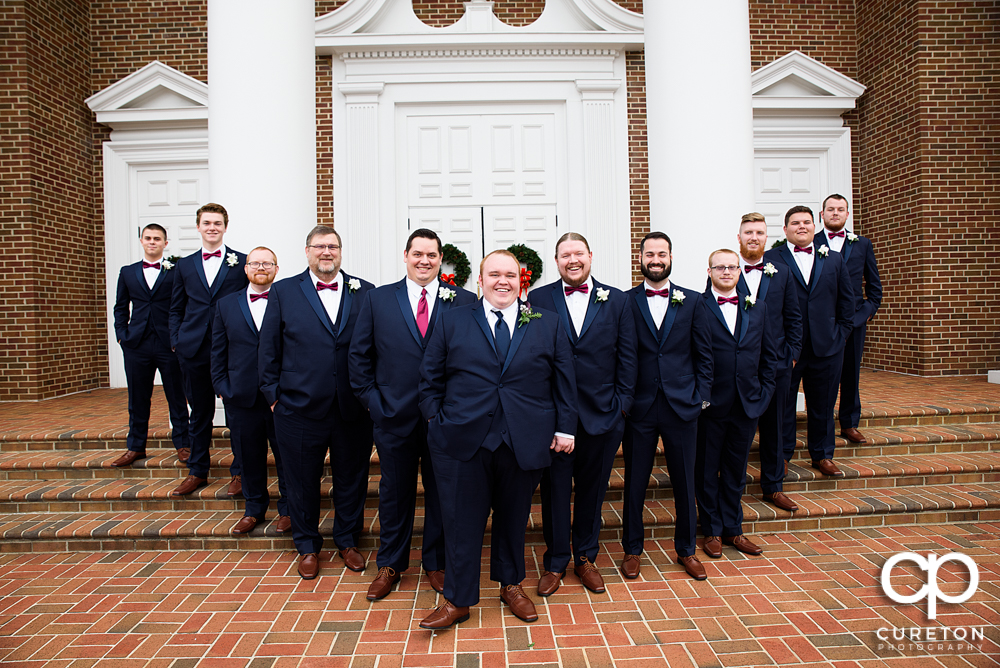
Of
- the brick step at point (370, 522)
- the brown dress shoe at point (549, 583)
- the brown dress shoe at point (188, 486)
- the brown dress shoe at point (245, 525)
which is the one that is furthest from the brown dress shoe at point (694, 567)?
the brown dress shoe at point (188, 486)

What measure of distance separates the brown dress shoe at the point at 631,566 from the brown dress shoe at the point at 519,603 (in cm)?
73

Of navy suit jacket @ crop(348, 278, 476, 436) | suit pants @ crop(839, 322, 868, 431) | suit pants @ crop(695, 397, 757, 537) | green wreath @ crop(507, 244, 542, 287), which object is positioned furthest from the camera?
green wreath @ crop(507, 244, 542, 287)

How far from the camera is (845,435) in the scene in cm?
517

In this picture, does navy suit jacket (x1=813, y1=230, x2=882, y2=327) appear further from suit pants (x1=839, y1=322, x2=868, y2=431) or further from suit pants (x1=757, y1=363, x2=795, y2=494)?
suit pants (x1=757, y1=363, x2=795, y2=494)

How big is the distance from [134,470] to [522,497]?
3680 millimetres

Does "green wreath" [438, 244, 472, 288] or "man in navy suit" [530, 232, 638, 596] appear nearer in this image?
"man in navy suit" [530, 232, 638, 596]

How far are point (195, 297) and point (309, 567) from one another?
2.25 meters

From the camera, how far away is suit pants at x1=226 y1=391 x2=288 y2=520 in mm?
4004

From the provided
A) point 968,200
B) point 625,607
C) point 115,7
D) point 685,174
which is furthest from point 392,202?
point 968,200

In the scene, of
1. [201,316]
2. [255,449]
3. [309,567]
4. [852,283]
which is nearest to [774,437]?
[852,283]

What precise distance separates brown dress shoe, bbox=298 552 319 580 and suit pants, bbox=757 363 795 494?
325cm

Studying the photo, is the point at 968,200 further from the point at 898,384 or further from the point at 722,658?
the point at 722,658

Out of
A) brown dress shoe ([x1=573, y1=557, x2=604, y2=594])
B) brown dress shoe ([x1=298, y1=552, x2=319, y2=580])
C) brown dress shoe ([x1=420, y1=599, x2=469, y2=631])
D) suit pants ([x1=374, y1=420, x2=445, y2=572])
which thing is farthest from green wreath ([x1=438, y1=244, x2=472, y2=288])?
brown dress shoe ([x1=420, y1=599, x2=469, y2=631])

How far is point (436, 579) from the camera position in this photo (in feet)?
11.4
